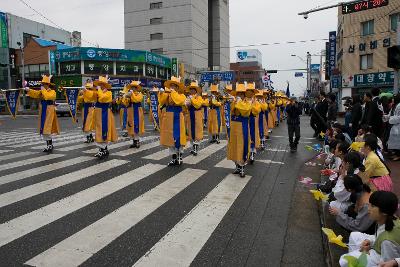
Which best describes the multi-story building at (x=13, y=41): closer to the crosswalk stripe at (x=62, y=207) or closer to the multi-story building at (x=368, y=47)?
the multi-story building at (x=368, y=47)

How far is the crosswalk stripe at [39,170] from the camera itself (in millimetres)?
7922

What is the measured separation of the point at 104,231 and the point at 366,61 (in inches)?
1349

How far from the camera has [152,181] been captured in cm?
778

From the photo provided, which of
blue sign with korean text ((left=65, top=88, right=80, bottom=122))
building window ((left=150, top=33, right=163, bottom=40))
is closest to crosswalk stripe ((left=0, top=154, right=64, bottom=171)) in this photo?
blue sign with korean text ((left=65, top=88, right=80, bottom=122))

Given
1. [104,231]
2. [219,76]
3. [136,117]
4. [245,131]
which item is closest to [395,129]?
[245,131]

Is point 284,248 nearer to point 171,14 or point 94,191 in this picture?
point 94,191

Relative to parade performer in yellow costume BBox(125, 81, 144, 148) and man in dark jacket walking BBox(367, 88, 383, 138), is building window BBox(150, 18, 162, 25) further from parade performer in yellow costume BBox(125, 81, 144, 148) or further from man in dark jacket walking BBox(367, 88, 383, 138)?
man in dark jacket walking BBox(367, 88, 383, 138)

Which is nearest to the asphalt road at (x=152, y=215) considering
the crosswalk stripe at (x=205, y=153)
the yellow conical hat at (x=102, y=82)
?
the crosswalk stripe at (x=205, y=153)

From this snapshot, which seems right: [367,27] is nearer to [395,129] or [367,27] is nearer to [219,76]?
[219,76]

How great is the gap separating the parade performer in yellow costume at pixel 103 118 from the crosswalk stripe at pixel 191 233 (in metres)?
4.44

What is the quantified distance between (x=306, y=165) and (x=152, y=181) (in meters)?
4.15

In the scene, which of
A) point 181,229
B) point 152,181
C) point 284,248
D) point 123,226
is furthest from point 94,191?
point 284,248

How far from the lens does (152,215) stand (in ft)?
18.6

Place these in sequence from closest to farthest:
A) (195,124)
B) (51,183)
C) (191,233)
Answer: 1. (191,233)
2. (51,183)
3. (195,124)
